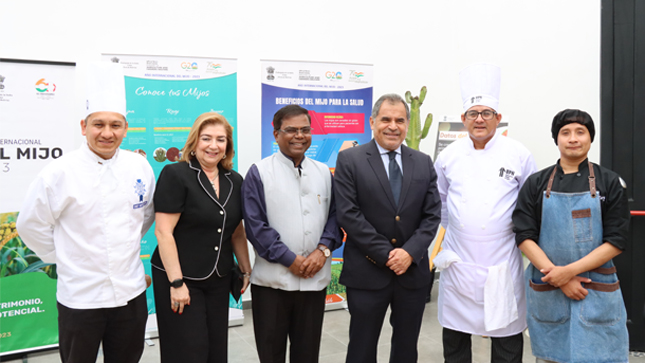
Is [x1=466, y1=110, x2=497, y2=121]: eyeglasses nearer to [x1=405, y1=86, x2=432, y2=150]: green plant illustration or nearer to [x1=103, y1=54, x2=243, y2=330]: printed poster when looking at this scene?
[x1=103, y1=54, x2=243, y2=330]: printed poster

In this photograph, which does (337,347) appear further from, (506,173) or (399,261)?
(506,173)

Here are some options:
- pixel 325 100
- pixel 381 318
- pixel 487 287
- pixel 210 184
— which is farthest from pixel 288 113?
pixel 325 100

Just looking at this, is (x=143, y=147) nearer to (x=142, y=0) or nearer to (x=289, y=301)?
(x=142, y=0)

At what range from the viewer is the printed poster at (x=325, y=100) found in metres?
3.84

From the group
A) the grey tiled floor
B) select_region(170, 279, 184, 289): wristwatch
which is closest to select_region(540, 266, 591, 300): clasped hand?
the grey tiled floor

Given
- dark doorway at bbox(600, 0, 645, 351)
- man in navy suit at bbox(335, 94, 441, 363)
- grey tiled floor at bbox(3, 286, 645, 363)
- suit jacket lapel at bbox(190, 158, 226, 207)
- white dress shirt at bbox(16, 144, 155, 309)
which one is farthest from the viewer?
grey tiled floor at bbox(3, 286, 645, 363)

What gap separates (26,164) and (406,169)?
2511 mm

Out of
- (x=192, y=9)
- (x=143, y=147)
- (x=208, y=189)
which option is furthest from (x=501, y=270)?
(x=192, y=9)

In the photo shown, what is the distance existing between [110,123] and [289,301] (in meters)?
1.10

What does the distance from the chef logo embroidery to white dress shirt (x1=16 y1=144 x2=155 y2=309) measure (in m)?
1.73

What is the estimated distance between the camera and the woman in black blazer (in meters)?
2.01

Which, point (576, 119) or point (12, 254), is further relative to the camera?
point (12, 254)

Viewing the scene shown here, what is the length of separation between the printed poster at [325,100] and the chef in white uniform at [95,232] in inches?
74.7

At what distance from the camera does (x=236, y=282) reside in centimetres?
223
